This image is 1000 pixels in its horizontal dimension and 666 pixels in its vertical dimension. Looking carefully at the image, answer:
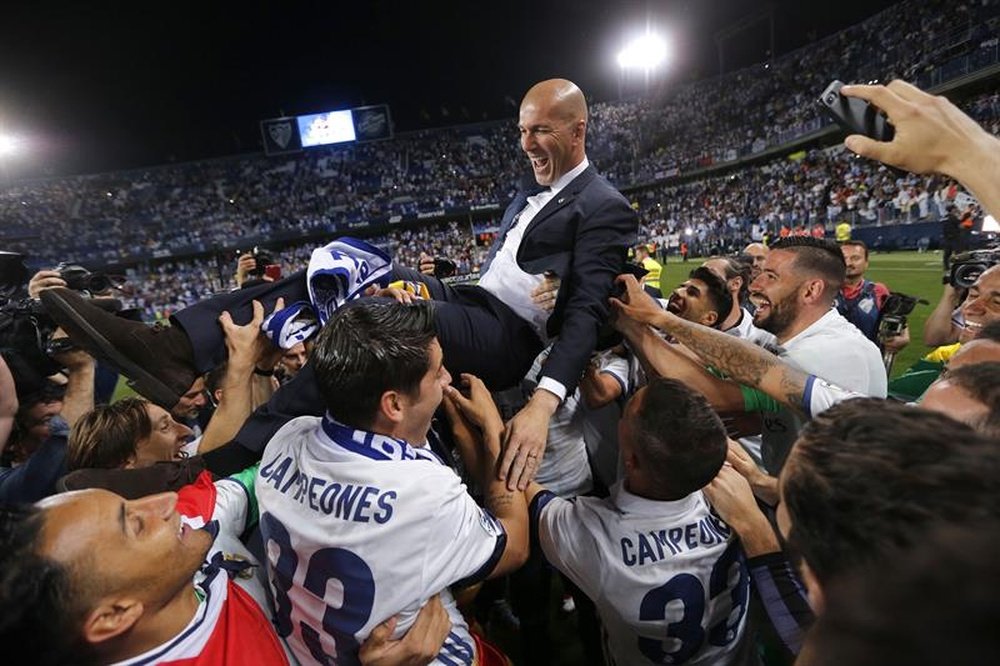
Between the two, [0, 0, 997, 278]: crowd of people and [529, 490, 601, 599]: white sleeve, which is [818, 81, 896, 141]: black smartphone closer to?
[529, 490, 601, 599]: white sleeve

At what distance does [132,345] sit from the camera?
2162 millimetres

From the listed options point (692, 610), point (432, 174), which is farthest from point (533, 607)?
point (432, 174)

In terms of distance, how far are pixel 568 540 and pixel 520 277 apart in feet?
3.84

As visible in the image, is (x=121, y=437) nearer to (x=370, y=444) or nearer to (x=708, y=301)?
(x=370, y=444)

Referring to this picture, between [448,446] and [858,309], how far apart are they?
5129mm

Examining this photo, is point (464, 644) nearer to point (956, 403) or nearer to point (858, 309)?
point (956, 403)

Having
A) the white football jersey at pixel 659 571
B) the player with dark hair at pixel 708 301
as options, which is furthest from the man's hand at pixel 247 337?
the player with dark hair at pixel 708 301

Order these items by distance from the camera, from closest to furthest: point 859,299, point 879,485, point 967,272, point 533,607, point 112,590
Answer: point 879,485, point 112,590, point 533,607, point 967,272, point 859,299

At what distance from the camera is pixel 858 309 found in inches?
217

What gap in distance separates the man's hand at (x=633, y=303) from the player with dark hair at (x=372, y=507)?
110 centimetres

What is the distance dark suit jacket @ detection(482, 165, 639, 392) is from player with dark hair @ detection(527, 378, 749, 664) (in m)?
0.50

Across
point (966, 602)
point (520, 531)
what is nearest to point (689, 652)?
point (520, 531)

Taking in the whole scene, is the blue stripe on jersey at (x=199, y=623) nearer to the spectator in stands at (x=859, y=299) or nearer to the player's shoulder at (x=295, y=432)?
the player's shoulder at (x=295, y=432)

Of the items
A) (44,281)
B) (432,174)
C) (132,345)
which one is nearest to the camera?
(132,345)
